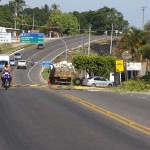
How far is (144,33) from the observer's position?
59938 mm

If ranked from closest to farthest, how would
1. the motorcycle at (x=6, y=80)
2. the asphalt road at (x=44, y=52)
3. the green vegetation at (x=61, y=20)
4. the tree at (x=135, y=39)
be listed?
the motorcycle at (x=6, y=80) < the tree at (x=135, y=39) < the asphalt road at (x=44, y=52) < the green vegetation at (x=61, y=20)

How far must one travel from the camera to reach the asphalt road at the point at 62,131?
406 inches

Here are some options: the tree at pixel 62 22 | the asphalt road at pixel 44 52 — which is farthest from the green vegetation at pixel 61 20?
the asphalt road at pixel 44 52

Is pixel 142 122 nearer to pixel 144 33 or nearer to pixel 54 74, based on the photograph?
pixel 54 74

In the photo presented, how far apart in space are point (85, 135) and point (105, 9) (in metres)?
181

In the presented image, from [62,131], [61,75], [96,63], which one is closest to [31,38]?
[96,63]

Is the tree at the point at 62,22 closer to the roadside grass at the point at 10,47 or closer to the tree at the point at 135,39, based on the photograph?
the roadside grass at the point at 10,47

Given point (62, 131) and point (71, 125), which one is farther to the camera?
point (71, 125)

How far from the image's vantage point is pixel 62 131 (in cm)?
1216

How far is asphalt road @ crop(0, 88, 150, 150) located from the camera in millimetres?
10312

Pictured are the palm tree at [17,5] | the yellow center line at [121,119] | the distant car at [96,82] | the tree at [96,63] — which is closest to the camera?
the yellow center line at [121,119]

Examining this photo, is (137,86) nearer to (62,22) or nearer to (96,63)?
(96,63)

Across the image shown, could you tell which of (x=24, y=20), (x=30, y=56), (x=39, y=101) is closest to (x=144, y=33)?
(x=39, y=101)

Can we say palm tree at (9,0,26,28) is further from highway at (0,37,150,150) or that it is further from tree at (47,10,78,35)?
highway at (0,37,150,150)
